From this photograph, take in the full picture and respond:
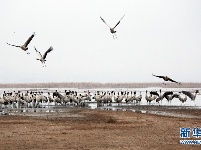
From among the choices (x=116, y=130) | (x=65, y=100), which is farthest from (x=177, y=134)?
(x=65, y=100)

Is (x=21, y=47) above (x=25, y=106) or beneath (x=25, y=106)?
above

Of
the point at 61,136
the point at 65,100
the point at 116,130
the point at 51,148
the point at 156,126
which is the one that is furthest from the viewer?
the point at 65,100

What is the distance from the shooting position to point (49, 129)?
70.6ft

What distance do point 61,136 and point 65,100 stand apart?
22.5 metres

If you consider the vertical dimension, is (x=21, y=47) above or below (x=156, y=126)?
above

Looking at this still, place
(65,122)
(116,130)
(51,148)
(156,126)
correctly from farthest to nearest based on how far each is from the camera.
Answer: (65,122), (156,126), (116,130), (51,148)

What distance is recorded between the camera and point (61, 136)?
62.5ft

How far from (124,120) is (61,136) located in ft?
A: 23.7

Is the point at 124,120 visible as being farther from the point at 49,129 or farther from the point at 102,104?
the point at 102,104

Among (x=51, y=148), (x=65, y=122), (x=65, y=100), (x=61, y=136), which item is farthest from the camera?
(x=65, y=100)

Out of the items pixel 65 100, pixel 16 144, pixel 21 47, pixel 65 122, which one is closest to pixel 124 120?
pixel 65 122

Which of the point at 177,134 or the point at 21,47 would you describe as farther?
the point at 21,47

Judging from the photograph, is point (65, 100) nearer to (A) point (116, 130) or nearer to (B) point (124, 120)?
(B) point (124, 120)

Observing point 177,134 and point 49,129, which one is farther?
point 49,129
